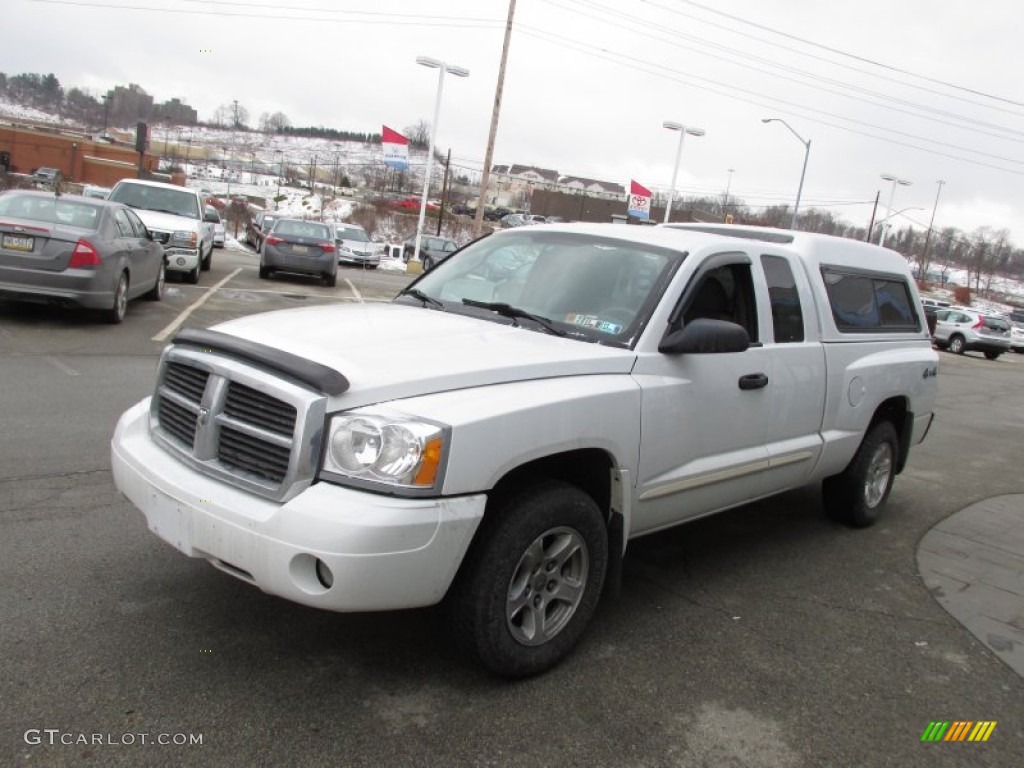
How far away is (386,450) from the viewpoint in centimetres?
266

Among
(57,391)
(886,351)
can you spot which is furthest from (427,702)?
(57,391)

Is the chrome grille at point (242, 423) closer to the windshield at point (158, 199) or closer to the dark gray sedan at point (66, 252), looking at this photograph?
the dark gray sedan at point (66, 252)

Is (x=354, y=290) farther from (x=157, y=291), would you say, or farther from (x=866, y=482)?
(x=866, y=482)

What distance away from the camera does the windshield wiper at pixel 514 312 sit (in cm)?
368

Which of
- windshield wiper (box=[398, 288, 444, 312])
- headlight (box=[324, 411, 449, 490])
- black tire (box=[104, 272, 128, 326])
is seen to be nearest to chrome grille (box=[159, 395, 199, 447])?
headlight (box=[324, 411, 449, 490])

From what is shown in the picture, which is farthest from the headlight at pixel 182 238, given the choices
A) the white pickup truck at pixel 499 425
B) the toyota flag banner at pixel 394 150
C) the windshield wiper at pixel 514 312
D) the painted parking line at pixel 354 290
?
the toyota flag banner at pixel 394 150

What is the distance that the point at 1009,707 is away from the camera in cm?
339

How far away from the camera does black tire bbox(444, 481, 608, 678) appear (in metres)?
2.88

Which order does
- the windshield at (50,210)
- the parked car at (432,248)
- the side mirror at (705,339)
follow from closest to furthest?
the side mirror at (705,339)
the windshield at (50,210)
the parked car at (432,248)

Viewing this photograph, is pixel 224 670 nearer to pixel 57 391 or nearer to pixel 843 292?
pixel 843 292

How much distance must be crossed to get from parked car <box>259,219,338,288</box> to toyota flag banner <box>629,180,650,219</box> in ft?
41.6

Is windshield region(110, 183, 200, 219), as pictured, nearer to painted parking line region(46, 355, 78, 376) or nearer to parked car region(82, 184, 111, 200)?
parked car region(82, 184, 111, 200)

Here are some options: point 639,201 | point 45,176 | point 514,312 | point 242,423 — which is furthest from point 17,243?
point 45,176

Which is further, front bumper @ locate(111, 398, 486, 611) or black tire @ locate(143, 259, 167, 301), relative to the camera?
black tire @ locate(143, 259, 167, 301)
